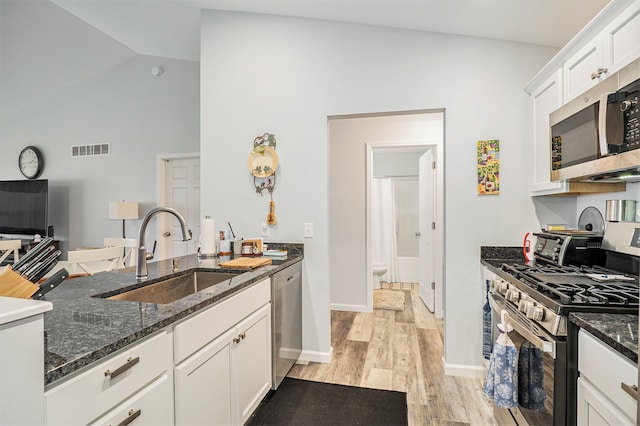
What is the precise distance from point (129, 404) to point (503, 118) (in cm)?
284

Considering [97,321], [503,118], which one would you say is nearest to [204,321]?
[97,321]

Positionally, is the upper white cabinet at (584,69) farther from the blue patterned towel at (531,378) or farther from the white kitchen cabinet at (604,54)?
the blue patterned towel at (531,378)

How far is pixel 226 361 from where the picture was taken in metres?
1.62

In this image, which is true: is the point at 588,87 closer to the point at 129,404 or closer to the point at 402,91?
the point at 402,91

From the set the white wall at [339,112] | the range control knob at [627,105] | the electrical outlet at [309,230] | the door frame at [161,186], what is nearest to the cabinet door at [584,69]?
the range control knob at [627,105]

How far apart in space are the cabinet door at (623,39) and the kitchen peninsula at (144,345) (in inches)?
83.9

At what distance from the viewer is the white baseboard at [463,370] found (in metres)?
2.51

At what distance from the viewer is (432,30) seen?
2.57 meters

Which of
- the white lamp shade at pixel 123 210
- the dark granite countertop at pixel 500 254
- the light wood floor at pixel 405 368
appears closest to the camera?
the light wood floor at pixel 405 368

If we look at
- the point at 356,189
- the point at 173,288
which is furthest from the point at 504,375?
the point at 356,189

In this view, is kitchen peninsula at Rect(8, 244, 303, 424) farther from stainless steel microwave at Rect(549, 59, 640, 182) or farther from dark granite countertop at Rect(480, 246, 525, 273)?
stainless steel microwave at Rect(549, 59, 640, 182)

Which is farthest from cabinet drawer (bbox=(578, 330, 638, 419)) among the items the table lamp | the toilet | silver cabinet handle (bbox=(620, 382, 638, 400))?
the table lamp

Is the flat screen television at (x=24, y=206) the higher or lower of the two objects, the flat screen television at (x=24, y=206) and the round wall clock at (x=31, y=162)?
the lower

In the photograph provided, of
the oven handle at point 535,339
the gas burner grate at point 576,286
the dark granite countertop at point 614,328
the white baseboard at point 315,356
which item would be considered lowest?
the white baseboard at point 315,356
